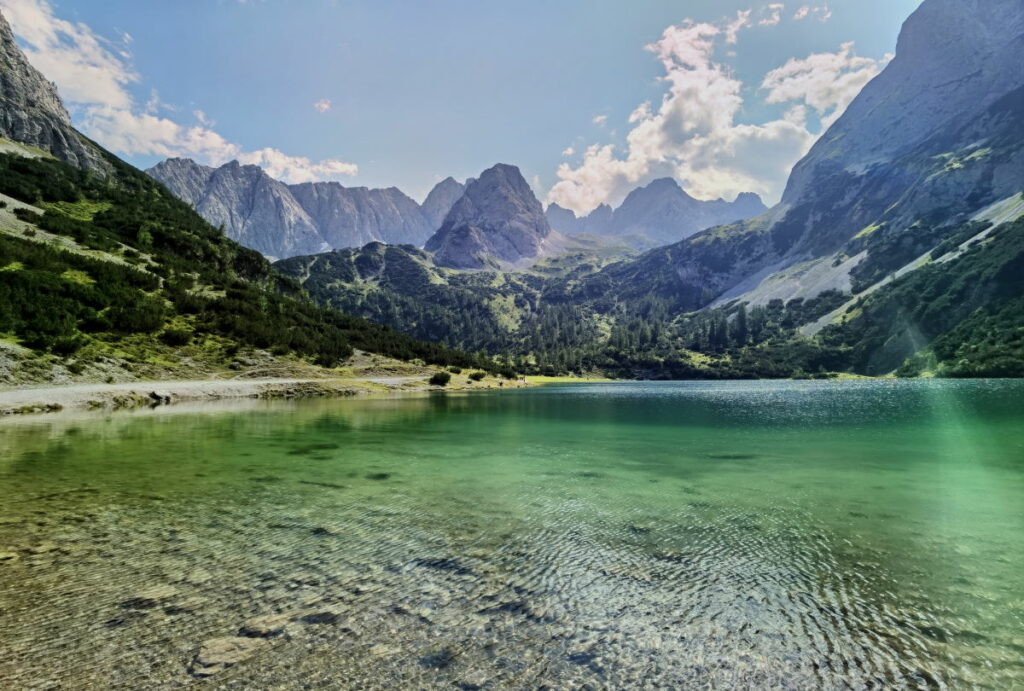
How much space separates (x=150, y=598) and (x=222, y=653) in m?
3.23

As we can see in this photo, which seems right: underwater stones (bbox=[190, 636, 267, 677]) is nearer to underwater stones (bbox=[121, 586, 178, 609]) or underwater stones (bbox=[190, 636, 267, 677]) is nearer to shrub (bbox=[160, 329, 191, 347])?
underwater stones (bbox=[121, 586, 178, 609])

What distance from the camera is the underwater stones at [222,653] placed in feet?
24.6

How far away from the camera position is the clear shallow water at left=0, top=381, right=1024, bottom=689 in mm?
7938

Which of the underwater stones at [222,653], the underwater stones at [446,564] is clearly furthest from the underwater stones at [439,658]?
the underwater stones at [446,564]

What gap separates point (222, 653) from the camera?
26.2 ft

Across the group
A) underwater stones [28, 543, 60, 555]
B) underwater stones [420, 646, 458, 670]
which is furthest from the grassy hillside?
underwater stones [420, 646, 458, 670]

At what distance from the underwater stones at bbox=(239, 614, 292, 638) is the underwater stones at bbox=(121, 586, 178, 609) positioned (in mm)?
2275

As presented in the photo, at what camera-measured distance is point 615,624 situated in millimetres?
9461

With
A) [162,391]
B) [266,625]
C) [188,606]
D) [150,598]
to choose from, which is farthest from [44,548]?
[162,391]

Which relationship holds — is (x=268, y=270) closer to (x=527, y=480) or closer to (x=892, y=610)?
(x=527, y=480)

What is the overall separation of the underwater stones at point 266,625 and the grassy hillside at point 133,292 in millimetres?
60689

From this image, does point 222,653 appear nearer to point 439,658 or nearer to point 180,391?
point 439,658

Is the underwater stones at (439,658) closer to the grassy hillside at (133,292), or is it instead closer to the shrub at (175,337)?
the grassy hillside at (133,292)

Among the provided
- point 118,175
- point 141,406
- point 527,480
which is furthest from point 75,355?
point 118,175
